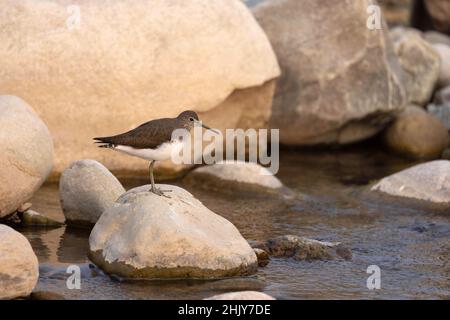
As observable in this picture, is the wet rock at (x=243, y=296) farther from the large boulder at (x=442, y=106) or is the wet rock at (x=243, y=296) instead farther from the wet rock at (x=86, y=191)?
the large boulder at (x=442, y=106)

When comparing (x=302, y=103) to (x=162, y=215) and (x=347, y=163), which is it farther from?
(x=162, y=215)

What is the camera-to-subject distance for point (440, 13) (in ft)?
66.4

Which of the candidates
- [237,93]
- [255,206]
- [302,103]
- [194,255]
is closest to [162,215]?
[194,255]

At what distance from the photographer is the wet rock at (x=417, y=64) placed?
1557cm

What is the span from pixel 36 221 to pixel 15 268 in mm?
2375

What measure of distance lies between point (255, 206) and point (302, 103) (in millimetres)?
2909

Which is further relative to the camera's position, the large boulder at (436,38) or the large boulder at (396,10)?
the large boulder at (396,10)

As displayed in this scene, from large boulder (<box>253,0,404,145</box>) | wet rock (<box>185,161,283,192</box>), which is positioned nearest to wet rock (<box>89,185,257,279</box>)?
wet rock (<box>185,161,283,192</box>)

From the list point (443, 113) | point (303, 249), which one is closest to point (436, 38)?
point (443, 113)

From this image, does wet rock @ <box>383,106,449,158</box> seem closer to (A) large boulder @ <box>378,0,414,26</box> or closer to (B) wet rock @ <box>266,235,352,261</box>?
(B) wet rock @ <box>266,235,352,261</box>

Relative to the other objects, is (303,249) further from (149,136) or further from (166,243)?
(149,136)

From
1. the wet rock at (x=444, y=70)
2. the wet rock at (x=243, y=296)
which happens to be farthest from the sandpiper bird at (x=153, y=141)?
the wet rock at (x=444, y=70)

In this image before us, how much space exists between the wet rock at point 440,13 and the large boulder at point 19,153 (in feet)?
41.8
